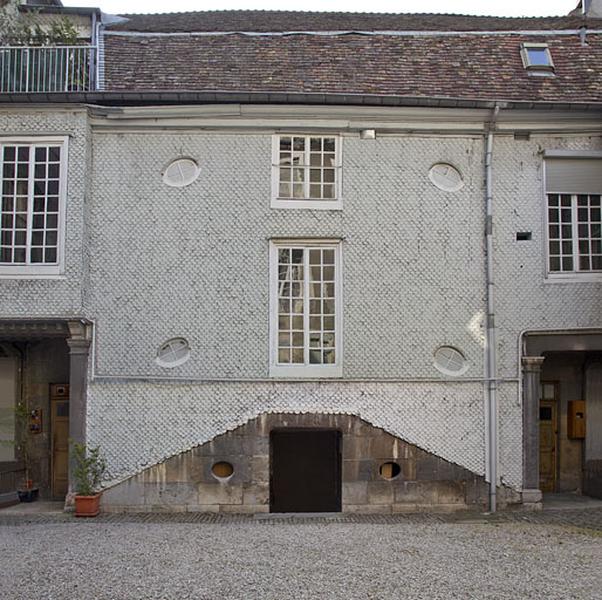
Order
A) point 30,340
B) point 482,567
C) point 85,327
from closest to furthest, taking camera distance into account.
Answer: point 482,567, point 85,327, point 30,340

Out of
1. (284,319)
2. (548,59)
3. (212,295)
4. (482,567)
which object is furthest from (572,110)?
(482,567)

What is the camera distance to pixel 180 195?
45.3ft

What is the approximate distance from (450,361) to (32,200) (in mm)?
7677

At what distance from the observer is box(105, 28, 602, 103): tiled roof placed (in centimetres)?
1436

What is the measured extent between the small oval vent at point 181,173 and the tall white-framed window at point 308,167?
1.40 m

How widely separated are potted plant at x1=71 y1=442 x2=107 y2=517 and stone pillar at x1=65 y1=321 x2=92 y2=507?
27cm

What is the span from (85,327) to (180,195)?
277cm

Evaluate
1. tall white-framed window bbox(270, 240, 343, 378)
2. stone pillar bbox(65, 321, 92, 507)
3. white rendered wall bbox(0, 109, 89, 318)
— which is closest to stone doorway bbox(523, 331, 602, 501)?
tall white-framed window bbox(270, 240, 343, 378)

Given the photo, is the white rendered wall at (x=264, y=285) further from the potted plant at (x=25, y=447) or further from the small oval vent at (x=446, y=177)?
the potted plant at (x=25, y=447)

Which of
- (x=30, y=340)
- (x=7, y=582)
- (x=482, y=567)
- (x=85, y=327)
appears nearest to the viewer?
(x=7, y=582)

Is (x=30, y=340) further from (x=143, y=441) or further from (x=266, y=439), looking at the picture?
(x=266, y=439)

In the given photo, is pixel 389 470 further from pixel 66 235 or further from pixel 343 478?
pixel 66 235

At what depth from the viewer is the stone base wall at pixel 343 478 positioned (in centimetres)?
1334

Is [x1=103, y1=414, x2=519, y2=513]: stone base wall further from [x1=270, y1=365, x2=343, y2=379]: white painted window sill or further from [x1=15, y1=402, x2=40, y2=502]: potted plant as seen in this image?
[x1=15, y1=402, x2=40, y2=502]: potted plant
